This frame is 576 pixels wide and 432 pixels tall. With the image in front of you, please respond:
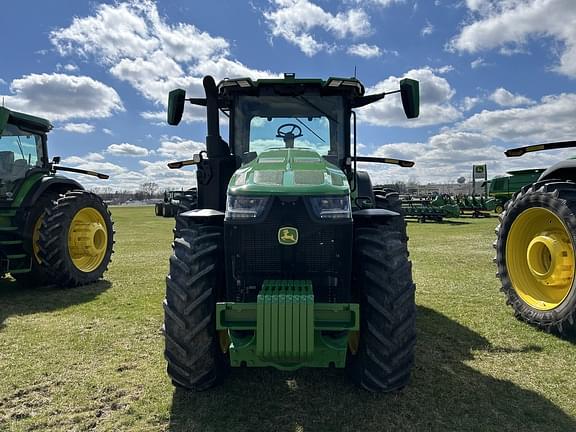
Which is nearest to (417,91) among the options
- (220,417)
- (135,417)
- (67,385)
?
(220,417)

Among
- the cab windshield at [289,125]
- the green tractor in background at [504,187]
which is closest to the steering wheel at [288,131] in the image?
the cab windshield at [289,125]

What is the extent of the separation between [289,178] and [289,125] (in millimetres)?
1499

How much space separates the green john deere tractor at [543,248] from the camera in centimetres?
465

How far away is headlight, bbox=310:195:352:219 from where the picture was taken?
127 inches

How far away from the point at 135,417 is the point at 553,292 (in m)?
4.69

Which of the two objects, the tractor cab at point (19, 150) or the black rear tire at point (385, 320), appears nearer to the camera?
the black rear tire at point (385, 320)

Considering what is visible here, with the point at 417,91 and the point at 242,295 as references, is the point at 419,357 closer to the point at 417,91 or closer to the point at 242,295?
the point at 242,295

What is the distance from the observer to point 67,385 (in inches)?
143

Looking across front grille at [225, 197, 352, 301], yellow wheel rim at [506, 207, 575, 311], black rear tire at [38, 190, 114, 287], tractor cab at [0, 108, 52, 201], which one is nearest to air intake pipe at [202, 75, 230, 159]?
front grille at [225, 197, 352, 301]

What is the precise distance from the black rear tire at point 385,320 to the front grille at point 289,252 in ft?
0.66

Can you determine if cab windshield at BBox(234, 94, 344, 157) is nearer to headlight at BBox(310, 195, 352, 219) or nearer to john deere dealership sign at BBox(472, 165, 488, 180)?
headlight at BBox(310, 195, 352, 219)

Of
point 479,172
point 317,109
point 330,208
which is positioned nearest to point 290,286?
point 330,208

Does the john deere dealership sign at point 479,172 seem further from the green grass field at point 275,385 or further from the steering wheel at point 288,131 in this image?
the steering wheel at point 288,131

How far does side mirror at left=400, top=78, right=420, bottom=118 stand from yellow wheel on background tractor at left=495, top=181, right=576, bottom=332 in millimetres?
1872
